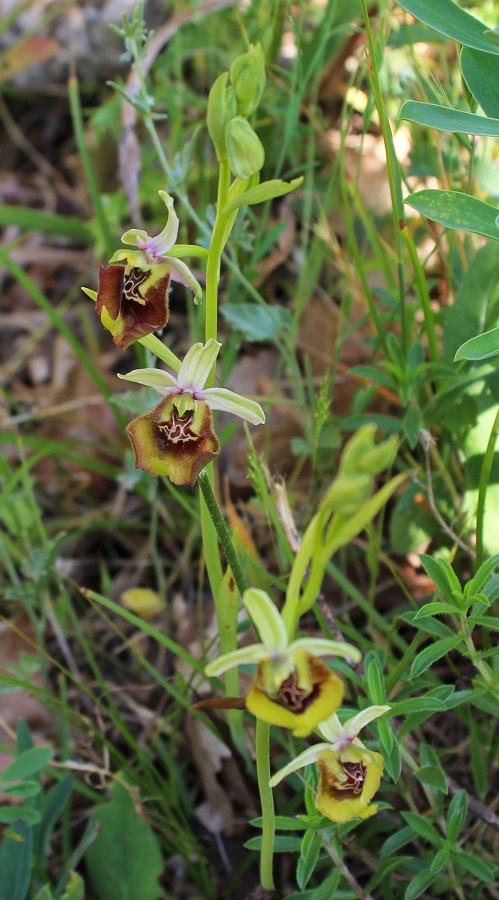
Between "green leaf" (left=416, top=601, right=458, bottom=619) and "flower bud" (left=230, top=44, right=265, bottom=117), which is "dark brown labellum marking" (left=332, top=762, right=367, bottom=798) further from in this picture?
"flower bud" (left=230, top=44, right=265, bottom=117)

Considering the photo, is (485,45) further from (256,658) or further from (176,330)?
(176,330)

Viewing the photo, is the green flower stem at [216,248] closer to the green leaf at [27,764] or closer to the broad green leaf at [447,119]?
the broad green leaf at [447,119]

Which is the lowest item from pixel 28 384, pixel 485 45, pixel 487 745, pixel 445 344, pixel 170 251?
pixel 28 384

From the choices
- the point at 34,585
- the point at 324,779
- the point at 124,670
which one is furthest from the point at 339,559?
the point at 324,779

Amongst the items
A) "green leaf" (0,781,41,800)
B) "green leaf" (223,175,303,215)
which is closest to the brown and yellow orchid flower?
"green leaf" (223,175,303,215)

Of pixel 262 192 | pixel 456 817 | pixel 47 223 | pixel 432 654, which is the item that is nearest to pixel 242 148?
pixel 262 192
